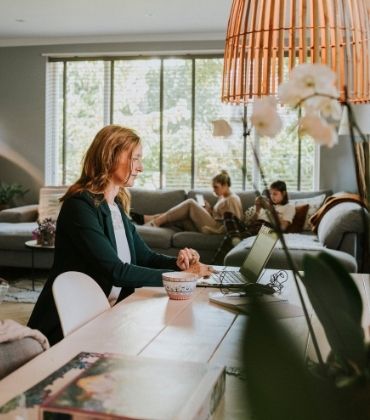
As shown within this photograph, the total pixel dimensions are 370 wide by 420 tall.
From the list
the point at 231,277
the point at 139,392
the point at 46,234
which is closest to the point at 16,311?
the point at 46,234

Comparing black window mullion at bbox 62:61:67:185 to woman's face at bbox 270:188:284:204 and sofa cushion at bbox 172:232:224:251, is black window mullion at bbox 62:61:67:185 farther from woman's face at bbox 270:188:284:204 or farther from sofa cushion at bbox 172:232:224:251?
woman's face at bbox 270:188:284:204

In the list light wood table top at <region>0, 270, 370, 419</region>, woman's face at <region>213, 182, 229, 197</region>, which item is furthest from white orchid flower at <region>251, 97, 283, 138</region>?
woman's face at <region>213, 182, 229, 197</region>

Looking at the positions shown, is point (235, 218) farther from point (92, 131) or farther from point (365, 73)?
point (365, 73)

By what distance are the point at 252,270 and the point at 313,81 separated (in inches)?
58.3

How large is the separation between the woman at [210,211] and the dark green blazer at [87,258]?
3.47 meters

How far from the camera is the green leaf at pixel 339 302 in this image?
0.71 metres

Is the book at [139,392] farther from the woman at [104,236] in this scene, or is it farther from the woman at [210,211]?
the woman at [210,211]

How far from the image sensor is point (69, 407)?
2.53 ft

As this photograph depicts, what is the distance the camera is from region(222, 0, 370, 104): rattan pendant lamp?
1.80m

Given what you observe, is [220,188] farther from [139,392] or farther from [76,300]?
[139,392]

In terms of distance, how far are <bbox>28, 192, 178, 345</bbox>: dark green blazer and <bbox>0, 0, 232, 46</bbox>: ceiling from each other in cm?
378

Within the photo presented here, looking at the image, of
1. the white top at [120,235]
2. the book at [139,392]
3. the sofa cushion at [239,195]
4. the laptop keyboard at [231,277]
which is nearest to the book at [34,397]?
the book at [139,392]

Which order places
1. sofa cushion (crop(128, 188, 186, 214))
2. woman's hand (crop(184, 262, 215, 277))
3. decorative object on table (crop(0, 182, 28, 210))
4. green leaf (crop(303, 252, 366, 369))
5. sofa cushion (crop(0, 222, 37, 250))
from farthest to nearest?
decorative object on table (crop(0, 182, 28, 210))
sofa cushion (crop(128, 188, 186, 214))
sofa cushion (crop(0, 222, 37, 250))
woman's hand (crop(184, 262, 215, 277))
green leaf (crop(303, 252, 366, 369))

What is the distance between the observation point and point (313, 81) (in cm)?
79
